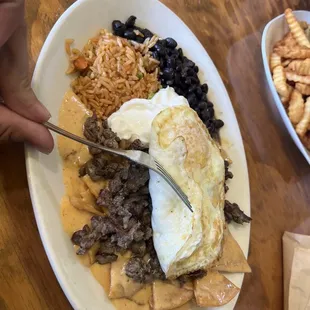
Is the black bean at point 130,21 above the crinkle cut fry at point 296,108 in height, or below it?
above

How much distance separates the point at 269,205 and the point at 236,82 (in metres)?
0.70

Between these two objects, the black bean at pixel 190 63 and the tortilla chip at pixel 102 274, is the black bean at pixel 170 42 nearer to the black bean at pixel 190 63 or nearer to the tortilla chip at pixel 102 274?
the black bean at pixel 190 63

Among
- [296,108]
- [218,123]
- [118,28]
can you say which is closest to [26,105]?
[118,28]

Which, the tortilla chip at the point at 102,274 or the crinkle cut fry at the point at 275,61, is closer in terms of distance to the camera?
the tortilla chip at the point at 102,274

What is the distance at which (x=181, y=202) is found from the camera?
1750 mm

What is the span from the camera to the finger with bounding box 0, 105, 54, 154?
1430 mm

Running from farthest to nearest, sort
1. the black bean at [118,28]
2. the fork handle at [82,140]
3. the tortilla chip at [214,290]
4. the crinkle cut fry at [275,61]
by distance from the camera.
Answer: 1. the crinkle cut fry at [275,61]
2. the black bean at [118,28]
3. the tortilla chip at [214,290]
4. the fork handle at [82,140]

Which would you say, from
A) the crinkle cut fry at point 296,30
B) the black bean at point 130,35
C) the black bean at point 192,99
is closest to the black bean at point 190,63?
the black bean at point 192,99

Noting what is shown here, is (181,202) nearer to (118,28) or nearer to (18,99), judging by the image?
(18,99)

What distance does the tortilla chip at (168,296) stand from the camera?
1.74 metres

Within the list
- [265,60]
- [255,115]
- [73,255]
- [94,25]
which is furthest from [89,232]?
[265,60]

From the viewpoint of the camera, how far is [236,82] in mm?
2518

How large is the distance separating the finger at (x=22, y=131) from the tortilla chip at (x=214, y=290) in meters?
0.83

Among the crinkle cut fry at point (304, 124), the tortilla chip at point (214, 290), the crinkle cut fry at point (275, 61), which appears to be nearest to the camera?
the tortilla chip at point (214, 290)
